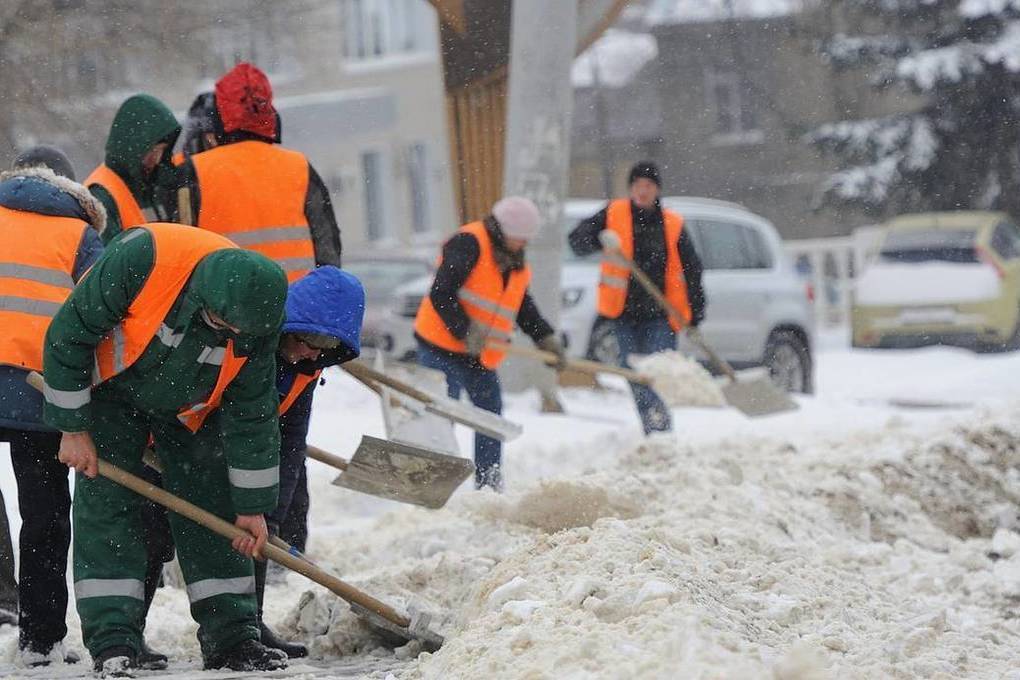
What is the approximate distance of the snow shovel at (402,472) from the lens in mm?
5215

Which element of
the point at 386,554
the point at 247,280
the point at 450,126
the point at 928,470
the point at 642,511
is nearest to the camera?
the point at 247,280

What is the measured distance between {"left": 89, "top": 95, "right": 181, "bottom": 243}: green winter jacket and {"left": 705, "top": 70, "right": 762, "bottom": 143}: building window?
31424 mm

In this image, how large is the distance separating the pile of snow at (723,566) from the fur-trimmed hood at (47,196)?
1337 mm

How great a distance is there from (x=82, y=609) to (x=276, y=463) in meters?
0.63

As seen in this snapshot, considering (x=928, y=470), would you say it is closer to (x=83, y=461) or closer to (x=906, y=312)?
(x=83, y=461)

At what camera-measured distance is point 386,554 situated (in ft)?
21.2

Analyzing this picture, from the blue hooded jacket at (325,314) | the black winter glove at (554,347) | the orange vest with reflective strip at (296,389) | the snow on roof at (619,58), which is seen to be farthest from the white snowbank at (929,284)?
the snow on roof at (619,58)

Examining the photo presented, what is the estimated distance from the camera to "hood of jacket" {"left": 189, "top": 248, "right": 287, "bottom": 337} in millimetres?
4012

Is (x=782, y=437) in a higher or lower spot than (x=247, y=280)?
lower

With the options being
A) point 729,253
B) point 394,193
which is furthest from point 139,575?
point 394,193

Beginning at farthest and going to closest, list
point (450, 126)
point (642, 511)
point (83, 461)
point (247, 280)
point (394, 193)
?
point (394, 193), point (450, 126), point (642, 511), point (83, 461), point (247, 280)

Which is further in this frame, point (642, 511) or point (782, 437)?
point (782, 437)

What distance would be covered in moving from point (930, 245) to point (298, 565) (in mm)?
15031

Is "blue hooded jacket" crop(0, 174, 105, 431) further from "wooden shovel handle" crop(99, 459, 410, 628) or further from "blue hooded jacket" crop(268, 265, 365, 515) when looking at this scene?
"blue hooded jacket" crop(268, 265, 365, 515)
